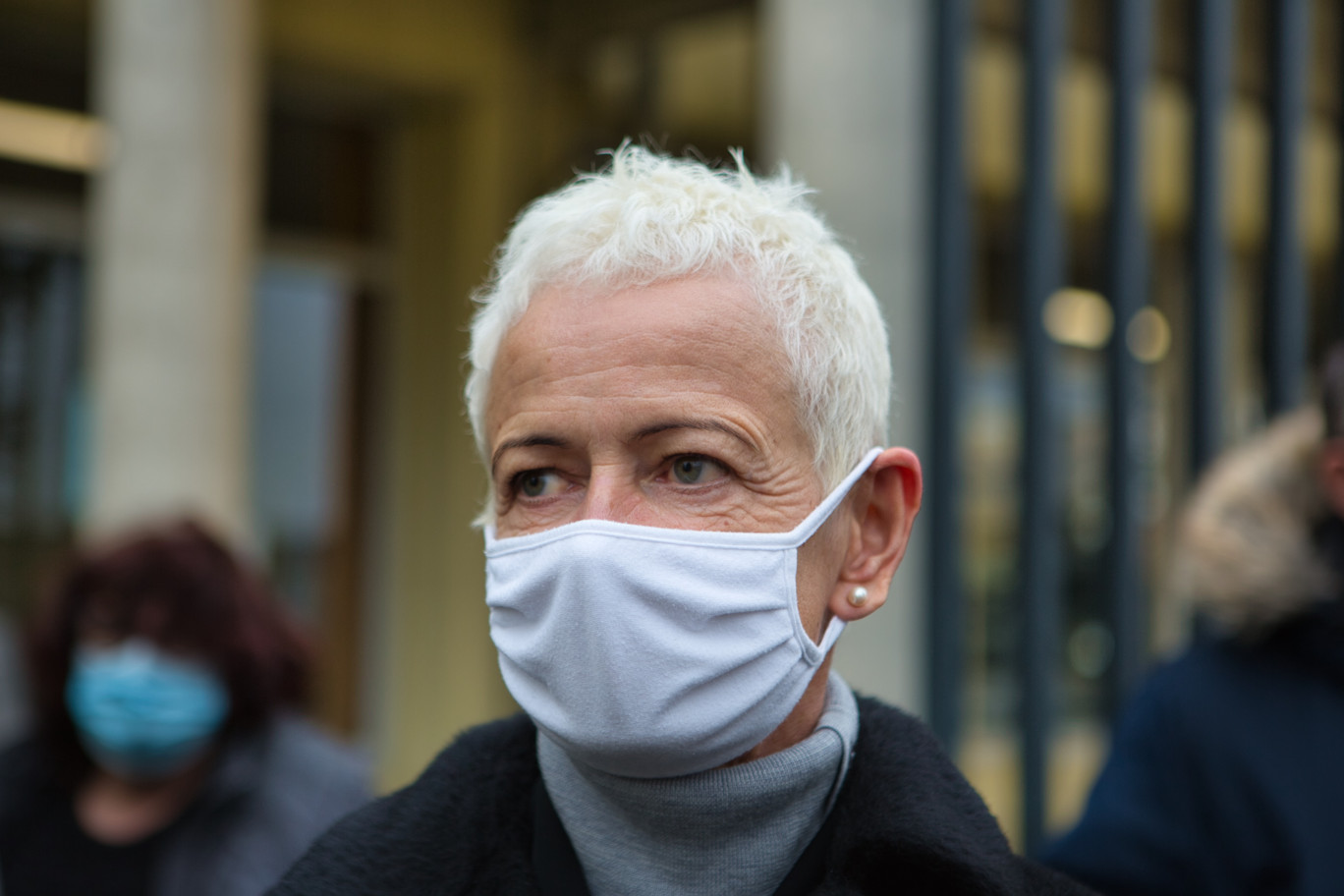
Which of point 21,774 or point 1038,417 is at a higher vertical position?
point 1038,417

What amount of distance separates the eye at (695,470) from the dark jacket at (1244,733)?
1350 millimetres

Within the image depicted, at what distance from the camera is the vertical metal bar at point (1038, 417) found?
3.71 m

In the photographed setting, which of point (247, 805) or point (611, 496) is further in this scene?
point (247, 805)

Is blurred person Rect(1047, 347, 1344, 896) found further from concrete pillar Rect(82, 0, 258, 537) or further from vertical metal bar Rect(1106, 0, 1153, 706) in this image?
concrete pillar Rect(82, 0, 258, 537)

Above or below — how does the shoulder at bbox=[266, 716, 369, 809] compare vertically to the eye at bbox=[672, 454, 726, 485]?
below

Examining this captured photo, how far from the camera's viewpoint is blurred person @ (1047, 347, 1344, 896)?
2.25m

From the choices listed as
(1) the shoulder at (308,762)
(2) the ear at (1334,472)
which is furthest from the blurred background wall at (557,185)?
(1) the shoulder at (308,762)

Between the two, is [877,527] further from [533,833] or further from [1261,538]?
[1261,538]

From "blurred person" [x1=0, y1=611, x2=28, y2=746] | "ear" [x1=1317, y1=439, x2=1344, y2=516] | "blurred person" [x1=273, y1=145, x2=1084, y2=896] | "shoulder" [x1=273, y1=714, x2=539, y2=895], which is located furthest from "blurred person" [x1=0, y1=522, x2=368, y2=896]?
"ear" [x1=1317, y1=439, x2=1344, y2=516]

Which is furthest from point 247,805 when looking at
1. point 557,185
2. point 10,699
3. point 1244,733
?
point 557,185

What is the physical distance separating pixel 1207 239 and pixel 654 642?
2.95 meters

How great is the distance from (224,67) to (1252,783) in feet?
14.7

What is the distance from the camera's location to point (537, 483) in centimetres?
149

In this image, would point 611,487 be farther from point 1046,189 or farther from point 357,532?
point 357,532
